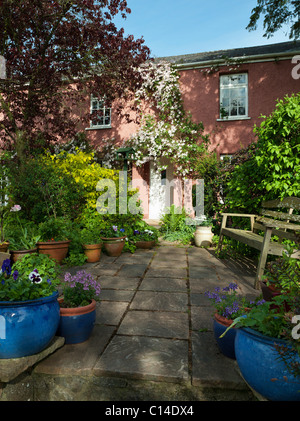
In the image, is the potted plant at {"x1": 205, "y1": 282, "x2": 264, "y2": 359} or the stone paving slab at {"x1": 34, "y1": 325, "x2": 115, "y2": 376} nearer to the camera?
the stone paving slab at {"x1": 34, "y1": 325, "x2": 115, "y2": 376}

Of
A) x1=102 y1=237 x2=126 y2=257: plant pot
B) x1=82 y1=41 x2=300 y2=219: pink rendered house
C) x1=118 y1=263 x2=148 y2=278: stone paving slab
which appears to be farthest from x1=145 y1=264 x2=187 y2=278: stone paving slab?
x1=82 y1=41 x2=300 y2=219: pink rendered house

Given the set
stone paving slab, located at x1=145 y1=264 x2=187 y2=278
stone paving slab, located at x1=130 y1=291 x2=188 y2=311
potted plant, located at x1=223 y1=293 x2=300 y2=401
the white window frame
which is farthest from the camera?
the white window frame

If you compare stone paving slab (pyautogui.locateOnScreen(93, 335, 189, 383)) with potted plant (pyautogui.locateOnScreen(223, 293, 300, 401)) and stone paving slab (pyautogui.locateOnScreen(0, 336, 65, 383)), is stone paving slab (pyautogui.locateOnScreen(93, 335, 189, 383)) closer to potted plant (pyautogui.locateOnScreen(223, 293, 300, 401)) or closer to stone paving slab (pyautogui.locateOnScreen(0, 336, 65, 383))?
stone paving slab (pyautogui.locateOnScreen(0, 336, 65, 383))

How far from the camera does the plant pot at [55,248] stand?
4871 millimetres

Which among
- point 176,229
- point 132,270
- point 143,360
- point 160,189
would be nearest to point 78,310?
point 143,360

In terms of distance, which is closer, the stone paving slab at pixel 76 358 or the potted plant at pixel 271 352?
the potted plant at pixel 271 352

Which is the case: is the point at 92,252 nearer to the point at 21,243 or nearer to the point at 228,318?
the point at 21,243

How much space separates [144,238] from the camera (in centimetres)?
661

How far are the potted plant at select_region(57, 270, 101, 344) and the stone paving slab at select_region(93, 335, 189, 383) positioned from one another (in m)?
0.26

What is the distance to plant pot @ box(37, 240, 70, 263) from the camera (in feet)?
16.0

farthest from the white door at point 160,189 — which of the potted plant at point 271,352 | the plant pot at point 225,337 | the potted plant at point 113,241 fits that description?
the potted plant at point 271,352

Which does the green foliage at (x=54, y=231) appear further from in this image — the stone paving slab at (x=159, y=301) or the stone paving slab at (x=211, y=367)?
the stone paving slab at (x=211, y=367)

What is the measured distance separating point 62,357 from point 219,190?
6.37 meters

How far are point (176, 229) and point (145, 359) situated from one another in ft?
20.3
